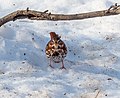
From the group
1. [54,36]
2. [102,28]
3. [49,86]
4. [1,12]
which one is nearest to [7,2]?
[1,12]

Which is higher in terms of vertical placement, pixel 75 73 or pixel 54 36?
pixel 54 36

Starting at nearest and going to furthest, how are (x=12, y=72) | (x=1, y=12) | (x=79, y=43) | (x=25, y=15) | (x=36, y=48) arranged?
(x=25, y=15)
(x=12, y=72)
(x=36, y=48)
(x=79, y=43)
(x=1, y=12)

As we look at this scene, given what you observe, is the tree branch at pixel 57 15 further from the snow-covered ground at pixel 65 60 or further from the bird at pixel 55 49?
the bird at pixel 55 49

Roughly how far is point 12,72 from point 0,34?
1.88 metres

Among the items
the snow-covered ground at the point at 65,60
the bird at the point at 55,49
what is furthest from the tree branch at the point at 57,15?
the bird at the point at 55,49

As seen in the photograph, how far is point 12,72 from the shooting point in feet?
24.2

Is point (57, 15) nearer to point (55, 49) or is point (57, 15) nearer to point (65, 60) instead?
point (55, 49)

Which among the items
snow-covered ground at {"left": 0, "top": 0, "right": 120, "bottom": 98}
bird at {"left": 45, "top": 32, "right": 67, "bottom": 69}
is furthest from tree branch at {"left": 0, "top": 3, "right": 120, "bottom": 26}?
bird at {"left": 45, "top": 32, "right": 67, "bottom": 69}

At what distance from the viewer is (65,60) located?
8211mm

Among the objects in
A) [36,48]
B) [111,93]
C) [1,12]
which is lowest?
[111,93]

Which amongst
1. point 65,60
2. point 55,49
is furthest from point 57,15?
point 65,60

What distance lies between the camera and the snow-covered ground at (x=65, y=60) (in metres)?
6.70

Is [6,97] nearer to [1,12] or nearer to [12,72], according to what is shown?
[12,72]

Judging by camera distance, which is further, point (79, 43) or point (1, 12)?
point (1, 12)
